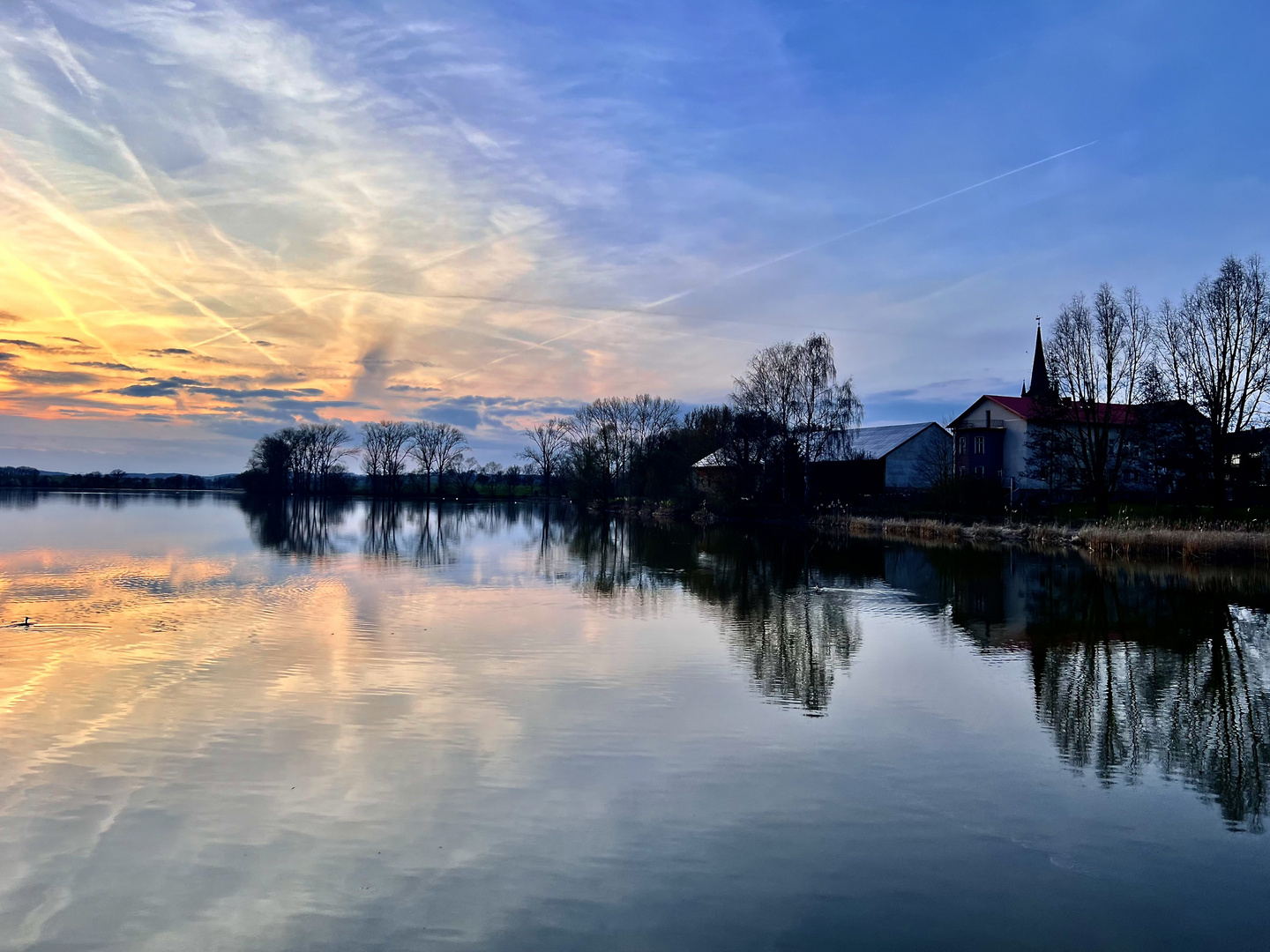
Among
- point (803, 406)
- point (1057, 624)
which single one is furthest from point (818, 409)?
point (1057, 624)

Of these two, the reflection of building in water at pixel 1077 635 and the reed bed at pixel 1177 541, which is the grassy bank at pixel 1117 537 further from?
the reflection of building in water at pixel 1077 635

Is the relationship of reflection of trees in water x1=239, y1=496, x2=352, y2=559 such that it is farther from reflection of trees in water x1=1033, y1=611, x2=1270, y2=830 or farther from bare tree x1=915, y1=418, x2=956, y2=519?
bare tree x1=915, y1=418, x2=956, y2=519

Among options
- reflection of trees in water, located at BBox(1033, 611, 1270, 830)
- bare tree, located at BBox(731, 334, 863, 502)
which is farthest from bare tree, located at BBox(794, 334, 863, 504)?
reflection of trees in water, located at BBox(1033, 611, 1270, 830)

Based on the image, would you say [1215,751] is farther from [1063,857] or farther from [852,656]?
[852,656]

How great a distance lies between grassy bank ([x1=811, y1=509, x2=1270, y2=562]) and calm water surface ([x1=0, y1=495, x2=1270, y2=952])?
1216cm

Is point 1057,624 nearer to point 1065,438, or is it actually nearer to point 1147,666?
point 1147,666

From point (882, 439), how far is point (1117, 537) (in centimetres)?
3210

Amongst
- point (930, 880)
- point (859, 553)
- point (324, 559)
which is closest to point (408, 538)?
point (324, 559)

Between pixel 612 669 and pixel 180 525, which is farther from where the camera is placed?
pixel 180 525

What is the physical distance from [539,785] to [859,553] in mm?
24872

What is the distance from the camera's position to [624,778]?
6.80 m

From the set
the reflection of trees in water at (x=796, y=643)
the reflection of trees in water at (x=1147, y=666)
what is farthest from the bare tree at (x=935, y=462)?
the reflection of trees in water at (x=796, y=643)

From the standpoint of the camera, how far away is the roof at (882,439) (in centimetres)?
5878

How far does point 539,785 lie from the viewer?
261 inches
